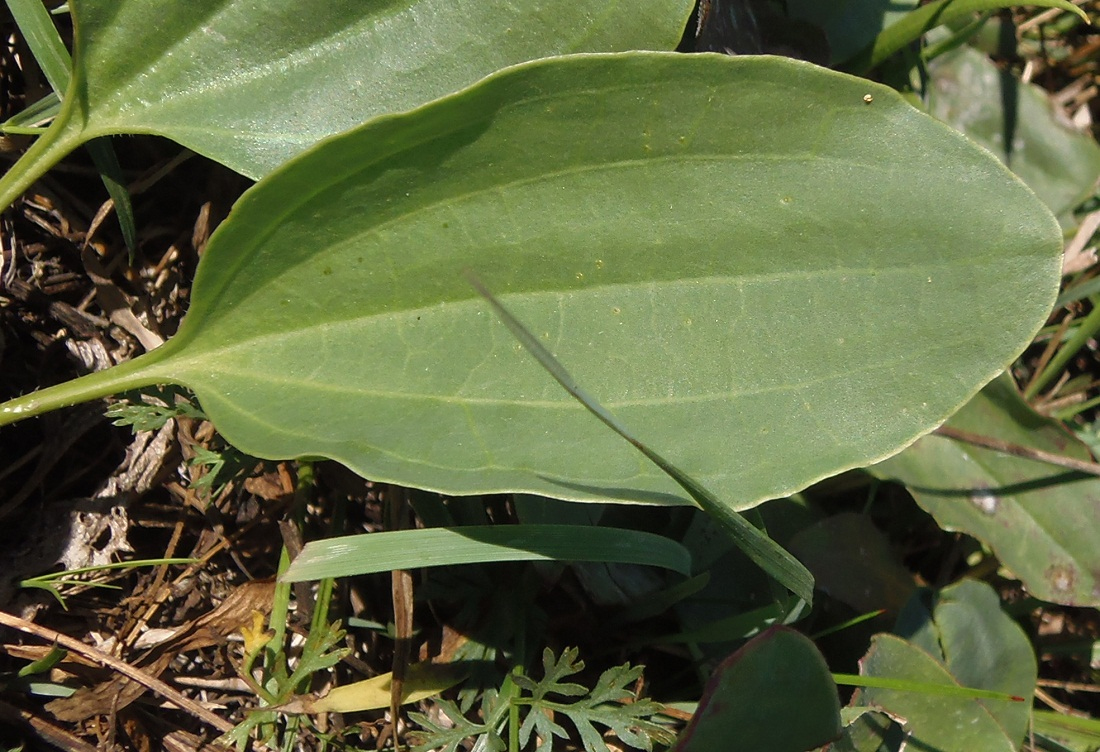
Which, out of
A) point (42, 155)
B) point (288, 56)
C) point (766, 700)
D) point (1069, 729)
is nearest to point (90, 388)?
point (42, 155)

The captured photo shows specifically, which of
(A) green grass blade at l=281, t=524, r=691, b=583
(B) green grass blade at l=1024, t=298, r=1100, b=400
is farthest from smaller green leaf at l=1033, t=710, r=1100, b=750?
(A) green grass blade at l=281, t=524, r=691, b=583

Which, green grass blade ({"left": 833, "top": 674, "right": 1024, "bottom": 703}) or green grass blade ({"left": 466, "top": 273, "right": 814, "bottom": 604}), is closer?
green grass blade ({"left": 466, "top": 273, "right": 814, "bottom": 604})

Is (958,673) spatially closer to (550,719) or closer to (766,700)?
(766,700)

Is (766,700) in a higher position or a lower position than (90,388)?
lower

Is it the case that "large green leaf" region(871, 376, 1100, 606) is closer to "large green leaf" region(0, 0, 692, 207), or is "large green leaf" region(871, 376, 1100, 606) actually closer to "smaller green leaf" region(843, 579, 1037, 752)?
"smaller green leaf" region(843, 579, 1037, 752)

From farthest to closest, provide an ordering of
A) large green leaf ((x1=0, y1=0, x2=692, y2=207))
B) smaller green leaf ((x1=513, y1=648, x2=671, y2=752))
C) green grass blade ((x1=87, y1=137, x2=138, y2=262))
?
green grass blade ((x1=87, y1=137, x2=138, y2=262)), smaller green leaf ((x1=513, y1=648, x2=671, y2=752)), large green leaf ((x1=0, y1=0, x2=692, y2=207))
